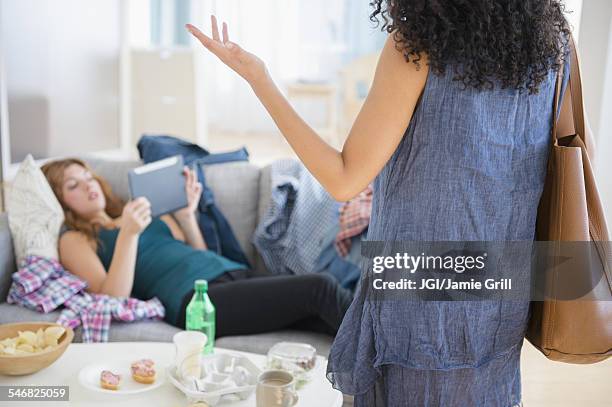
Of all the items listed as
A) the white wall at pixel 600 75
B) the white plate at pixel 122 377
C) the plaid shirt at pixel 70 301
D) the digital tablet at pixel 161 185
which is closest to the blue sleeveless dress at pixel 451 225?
the white plate at pixel 122 377

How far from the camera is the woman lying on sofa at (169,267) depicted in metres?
2.13

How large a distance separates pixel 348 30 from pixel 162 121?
7.68ft

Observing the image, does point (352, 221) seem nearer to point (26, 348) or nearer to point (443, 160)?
point (26, 348)

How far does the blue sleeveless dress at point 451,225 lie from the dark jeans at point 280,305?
1.07 m

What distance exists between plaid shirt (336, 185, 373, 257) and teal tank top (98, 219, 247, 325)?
346 mm

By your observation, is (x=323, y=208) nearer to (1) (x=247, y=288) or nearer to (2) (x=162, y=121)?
(1) (x=247, y=288)

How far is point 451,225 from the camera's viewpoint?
0.97 m

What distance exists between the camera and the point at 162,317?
7.19ft

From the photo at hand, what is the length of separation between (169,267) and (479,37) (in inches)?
64.1

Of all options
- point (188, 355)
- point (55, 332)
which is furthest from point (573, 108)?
point (55, 332)

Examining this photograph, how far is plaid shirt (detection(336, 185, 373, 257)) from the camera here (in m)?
2.38

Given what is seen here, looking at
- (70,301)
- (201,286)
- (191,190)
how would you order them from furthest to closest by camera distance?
(191,190), (70,301), (201,286)

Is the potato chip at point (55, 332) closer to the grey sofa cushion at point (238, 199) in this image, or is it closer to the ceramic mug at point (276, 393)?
the ceramic mug at point (276, 393)

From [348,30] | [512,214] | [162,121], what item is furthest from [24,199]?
[348,30]
